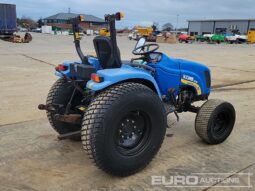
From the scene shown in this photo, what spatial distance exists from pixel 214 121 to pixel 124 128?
5.11ft

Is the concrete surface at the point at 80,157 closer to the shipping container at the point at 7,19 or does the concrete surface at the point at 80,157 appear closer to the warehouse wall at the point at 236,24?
the shipping container at the point at 7,19

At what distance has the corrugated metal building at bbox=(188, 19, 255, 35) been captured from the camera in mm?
79438

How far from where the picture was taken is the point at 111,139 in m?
3.15

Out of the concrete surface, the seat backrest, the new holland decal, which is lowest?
the concrete surface

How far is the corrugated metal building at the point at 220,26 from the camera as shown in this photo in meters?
79.4

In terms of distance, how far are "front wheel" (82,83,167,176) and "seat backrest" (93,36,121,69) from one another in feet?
1.29

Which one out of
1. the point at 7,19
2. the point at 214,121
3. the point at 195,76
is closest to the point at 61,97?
the point at 195,76

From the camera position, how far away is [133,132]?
11.6 feet

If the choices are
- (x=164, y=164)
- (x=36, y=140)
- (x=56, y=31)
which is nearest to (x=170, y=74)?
(x=164, y=164)

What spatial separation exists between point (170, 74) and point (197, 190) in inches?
61.9

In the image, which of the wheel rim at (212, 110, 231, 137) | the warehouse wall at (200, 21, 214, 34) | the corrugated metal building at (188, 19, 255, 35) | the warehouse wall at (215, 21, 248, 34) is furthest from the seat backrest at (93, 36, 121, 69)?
the warehouse wall at (200, 21, 214, 34)

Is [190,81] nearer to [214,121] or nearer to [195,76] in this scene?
[195,76]

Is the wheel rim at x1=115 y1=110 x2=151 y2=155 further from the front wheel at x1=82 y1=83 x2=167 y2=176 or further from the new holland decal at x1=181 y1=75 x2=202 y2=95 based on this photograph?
the new holland decal at x1=181 y1=75 x2=202 y2=95

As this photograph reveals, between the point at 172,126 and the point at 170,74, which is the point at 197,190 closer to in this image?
the point at 170,74
